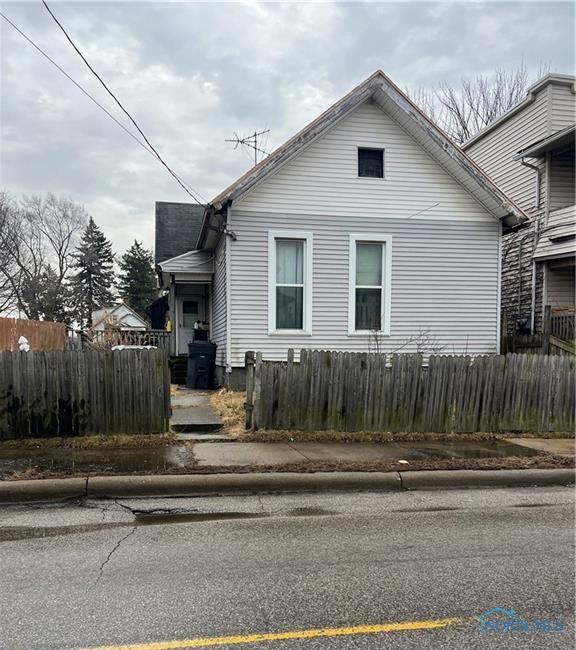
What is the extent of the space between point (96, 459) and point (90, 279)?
5719 cm

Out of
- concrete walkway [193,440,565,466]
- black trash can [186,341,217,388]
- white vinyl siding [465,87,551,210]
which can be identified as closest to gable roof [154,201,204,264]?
black trash can [186,341,217,388]

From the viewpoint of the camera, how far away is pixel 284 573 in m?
3.65

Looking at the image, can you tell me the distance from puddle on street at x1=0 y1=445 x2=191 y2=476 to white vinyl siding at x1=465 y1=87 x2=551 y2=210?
1382 cm

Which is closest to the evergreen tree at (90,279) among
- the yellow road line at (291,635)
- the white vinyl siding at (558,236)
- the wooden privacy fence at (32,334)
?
the wooden privacy fence at (32,334)

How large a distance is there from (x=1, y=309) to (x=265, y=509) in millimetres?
44400

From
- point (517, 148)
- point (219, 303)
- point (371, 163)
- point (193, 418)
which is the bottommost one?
point (193, 418)

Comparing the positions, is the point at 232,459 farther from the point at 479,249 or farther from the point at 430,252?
the point at 479,249

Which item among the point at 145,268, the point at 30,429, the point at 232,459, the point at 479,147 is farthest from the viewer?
the point at 145,268

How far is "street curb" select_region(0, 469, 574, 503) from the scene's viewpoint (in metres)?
5.38

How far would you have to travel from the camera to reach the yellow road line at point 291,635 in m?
2.76

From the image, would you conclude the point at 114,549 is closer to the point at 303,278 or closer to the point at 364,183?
the point at 303,278

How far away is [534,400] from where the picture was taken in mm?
8461

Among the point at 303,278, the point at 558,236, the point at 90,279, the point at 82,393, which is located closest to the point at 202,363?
the point at 303,278

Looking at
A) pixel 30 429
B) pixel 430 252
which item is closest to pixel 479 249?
pixel 430 252
